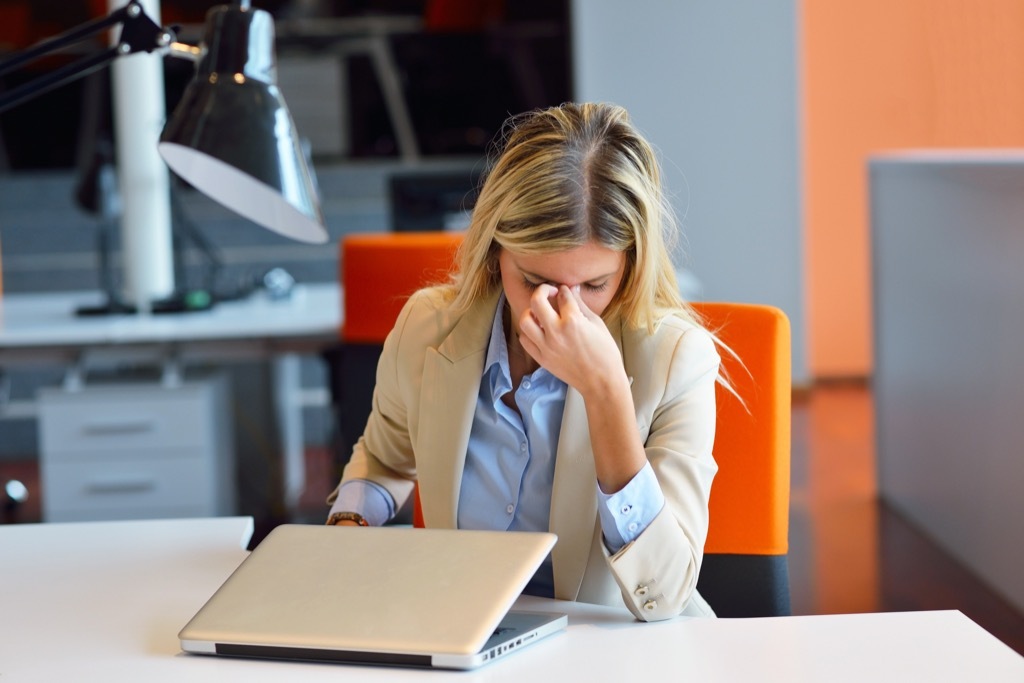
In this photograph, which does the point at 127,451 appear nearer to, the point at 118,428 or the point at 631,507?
the point at 118,428

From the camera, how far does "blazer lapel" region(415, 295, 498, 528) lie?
1.48 m

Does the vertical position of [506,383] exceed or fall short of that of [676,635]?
it exceeds it

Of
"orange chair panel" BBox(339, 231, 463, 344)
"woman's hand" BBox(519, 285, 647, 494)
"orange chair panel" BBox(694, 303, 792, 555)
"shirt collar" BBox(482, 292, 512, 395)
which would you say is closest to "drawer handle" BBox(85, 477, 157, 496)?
"orange chair panel" BBox(339, 231, 463, 344)

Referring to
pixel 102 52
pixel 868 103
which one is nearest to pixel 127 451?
pixel 102 52

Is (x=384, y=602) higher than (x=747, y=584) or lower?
higher

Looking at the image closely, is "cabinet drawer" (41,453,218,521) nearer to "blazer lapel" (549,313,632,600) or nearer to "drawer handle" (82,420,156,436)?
"drawer handle" (82,420,156,436)

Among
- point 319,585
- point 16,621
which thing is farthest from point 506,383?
point 16,621

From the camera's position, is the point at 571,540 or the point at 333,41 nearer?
the point at 571,540

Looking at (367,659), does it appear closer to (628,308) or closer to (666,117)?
(628,308)

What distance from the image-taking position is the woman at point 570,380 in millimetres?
1285

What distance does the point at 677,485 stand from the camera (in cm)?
133

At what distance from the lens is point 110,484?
10.6 ft

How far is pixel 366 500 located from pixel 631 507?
1.45ft

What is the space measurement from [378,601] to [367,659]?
0.05m
